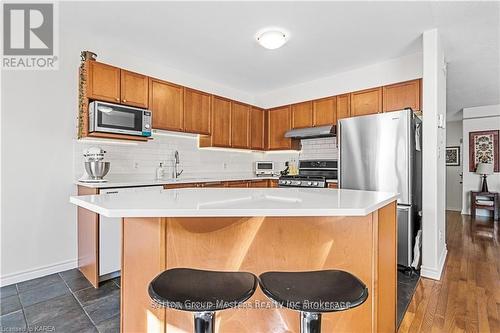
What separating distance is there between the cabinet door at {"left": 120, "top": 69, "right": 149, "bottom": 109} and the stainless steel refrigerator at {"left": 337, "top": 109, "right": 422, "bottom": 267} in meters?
2.45

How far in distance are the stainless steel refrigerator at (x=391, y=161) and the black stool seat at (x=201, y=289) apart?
2.25 m

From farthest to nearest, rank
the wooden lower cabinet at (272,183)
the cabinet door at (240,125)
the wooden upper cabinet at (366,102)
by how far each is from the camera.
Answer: the wooden lower cabinet at (272,183)
the cabinet door at (240,125)
the wooden upper cabinet at (366,102)

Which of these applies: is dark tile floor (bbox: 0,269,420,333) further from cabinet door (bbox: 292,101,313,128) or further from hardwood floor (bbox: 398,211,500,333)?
cabinet door (bbox: 292,101,313,128)

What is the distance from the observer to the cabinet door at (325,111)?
3.95 meters

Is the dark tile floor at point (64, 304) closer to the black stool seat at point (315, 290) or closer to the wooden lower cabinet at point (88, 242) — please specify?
the wooden lower cabinet at point (88, 242)

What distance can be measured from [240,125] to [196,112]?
90 cm

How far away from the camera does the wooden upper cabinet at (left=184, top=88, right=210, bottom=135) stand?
12.1ft

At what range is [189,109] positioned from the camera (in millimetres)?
3709

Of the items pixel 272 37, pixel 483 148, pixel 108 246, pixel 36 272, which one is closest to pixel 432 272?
pixel 272 37

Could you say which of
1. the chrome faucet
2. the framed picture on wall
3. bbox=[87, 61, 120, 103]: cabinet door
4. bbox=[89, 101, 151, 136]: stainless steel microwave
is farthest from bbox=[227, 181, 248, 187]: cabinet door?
the framed picture on wall

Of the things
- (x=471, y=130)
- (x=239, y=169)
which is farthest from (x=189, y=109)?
(x=471, y=130)

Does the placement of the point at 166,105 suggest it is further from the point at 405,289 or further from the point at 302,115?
the point at 405,289

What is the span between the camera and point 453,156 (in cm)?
695

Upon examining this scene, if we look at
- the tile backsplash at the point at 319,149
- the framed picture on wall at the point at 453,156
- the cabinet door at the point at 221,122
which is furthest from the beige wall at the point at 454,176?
the cabinet door at the point at 221,122
